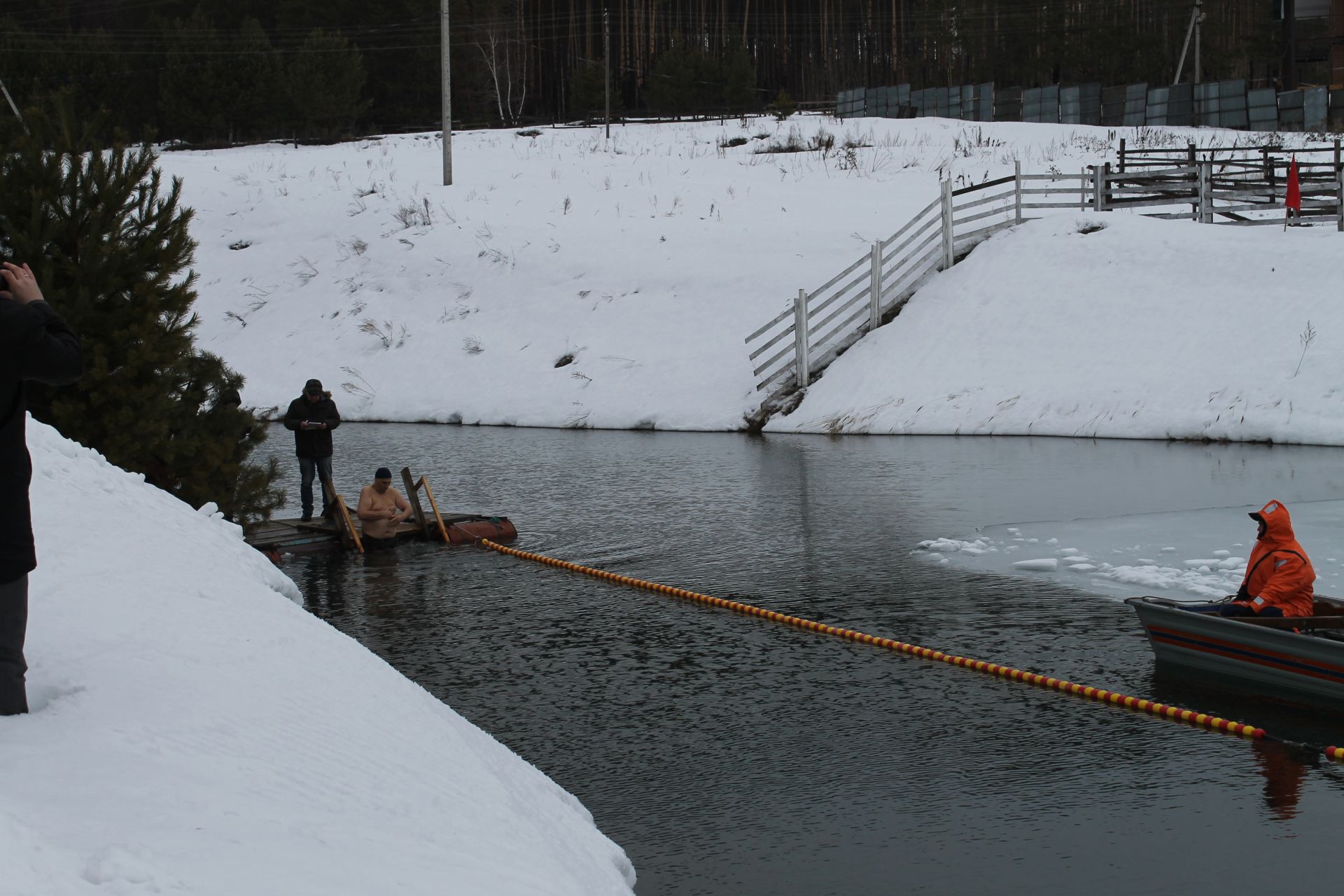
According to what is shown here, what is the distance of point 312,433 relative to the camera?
615 inches

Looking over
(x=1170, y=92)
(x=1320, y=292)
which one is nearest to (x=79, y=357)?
(x=1320, y=292)

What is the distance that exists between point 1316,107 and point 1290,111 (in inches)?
63.9

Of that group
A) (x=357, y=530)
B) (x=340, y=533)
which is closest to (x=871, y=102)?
(x=357, y=530)

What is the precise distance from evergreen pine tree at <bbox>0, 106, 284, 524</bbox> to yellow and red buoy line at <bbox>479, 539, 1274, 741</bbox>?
3.71m

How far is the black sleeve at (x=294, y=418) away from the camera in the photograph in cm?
1530

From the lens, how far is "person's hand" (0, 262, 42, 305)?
4797 millimetres

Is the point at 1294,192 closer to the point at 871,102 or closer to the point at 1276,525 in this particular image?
the point at 1276,525

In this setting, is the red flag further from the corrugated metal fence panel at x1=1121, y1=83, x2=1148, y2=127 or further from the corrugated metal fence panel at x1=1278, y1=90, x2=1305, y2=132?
the corrugated metal fence panel at x1=1121, y1=83, x2=1148, y2=127

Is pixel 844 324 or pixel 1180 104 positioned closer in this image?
pixel 844 324

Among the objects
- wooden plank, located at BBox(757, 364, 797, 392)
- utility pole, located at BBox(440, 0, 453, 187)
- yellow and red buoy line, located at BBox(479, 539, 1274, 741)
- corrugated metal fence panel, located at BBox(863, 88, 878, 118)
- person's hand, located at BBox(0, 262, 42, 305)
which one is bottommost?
yellow and red buoy line, located at BBox(479, 539, 1274, 741)

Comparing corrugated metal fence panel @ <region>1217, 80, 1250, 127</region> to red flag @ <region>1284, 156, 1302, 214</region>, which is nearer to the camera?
red flag @ <region>1284, 156, 1302, 214</region>

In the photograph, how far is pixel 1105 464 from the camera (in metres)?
19.0

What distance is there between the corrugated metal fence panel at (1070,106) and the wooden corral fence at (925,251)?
20.3 metres

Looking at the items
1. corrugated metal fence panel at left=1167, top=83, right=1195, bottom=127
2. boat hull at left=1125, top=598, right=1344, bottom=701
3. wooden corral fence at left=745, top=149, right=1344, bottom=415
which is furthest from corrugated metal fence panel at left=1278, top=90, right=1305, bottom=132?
boat hull at left=1125, top=598, right=1344, bottom=701
